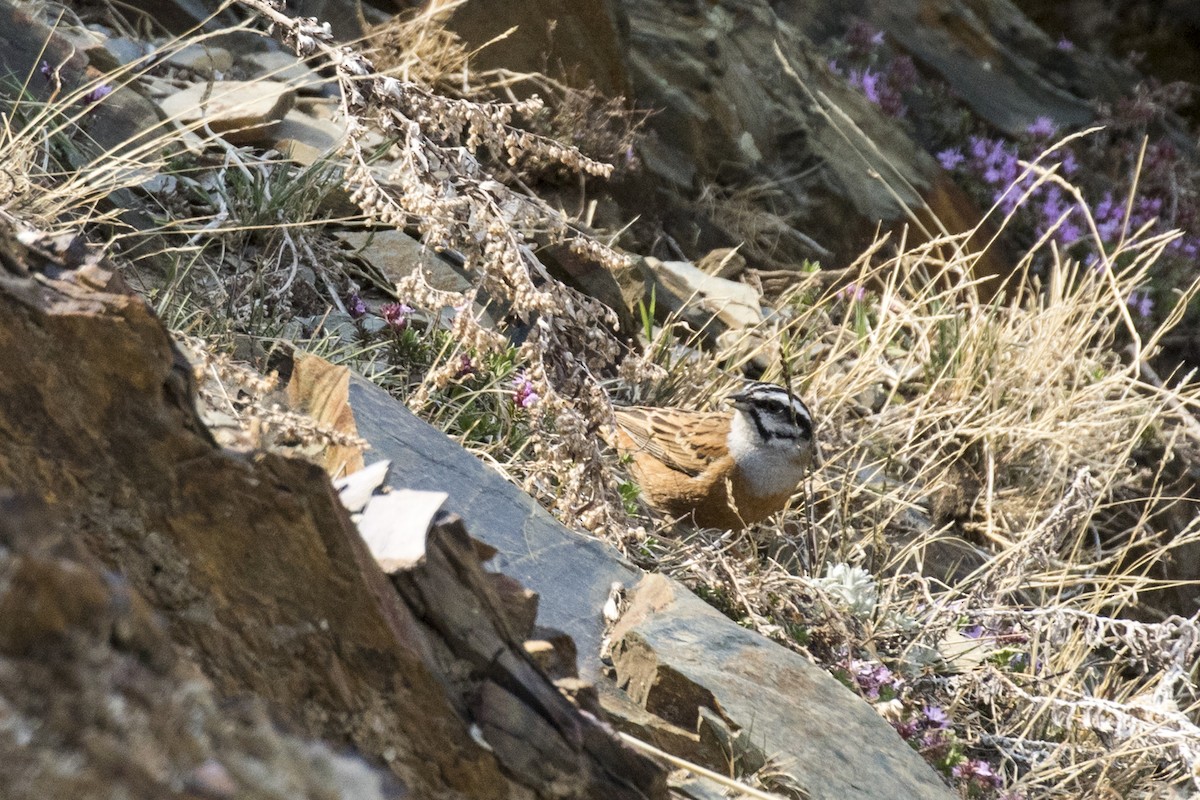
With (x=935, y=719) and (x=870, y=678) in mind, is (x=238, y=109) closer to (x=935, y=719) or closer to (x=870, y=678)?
(x=870, y=678)

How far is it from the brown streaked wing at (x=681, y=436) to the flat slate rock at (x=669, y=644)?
3.99ft

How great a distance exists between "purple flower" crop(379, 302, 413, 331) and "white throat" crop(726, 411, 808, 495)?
1.47m

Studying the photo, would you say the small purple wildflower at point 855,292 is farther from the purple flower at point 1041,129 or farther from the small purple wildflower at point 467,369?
the purple flower at point 1041,129

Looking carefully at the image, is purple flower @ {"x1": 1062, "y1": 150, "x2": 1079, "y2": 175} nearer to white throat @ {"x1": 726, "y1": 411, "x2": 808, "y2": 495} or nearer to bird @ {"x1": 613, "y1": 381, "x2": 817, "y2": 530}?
bird @ {"x1": 613, "y1": 381, "x2": 817, "y2": 530}

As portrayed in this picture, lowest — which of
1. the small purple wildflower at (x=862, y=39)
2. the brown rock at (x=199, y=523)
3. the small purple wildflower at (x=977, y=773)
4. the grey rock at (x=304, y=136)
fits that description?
the small purple wildflower at (x=977, y=773)

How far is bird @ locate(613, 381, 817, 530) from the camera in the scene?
514 cm

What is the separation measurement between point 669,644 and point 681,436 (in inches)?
71.8

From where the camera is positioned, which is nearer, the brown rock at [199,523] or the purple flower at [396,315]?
the brown rock at [199,523]

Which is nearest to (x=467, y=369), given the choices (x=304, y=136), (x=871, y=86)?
(x=304, y=136)

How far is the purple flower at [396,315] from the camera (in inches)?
208

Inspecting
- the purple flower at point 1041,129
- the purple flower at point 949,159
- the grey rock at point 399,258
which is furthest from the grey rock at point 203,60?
the purple flower at point 1041,129

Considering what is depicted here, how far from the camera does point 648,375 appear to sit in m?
4.36

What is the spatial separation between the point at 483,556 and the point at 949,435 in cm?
428

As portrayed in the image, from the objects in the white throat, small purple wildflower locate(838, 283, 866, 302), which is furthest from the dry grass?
the white throat
